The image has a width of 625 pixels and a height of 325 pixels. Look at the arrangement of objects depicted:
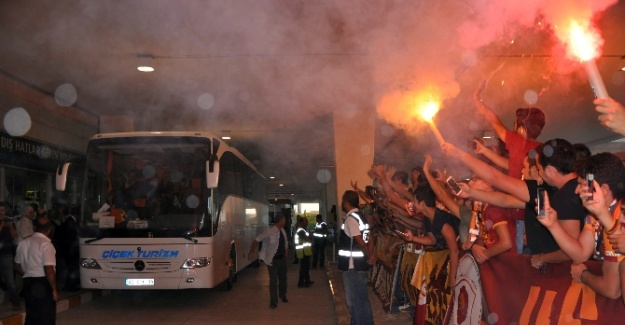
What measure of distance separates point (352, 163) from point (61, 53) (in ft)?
21.4

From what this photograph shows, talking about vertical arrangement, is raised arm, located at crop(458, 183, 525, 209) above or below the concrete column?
below

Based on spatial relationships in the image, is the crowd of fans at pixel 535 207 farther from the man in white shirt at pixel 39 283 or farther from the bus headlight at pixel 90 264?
the bus headlight at pixel 90 264

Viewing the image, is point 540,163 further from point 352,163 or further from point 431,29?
point 352,163

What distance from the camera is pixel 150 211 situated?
1020 cm

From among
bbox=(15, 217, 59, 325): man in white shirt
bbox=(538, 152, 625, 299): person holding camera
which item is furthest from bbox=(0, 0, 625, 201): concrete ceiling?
bbox=(15, 217, 59, 325): man in white shirt

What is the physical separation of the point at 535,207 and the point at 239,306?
24.1 feet

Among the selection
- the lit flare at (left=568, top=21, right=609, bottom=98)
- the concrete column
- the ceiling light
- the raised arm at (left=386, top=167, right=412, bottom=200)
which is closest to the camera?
the lit flare at (left=568, top=21, right=609, bottom=98)

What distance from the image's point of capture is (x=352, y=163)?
1425 centimetres

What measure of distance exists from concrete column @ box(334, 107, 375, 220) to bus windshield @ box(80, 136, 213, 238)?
403cm

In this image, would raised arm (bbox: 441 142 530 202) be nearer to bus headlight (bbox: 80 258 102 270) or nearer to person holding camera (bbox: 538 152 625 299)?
person holding camera (bbox: 538 152 625 299)

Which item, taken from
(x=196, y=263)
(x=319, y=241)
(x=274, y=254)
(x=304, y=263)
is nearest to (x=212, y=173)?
(x=196, y=263)

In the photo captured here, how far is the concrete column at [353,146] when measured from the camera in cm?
1375

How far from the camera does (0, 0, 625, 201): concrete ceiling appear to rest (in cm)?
667

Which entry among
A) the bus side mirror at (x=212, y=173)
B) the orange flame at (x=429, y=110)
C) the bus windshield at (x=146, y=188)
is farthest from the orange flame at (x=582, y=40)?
the bus windshield at (x=146, y=188)
